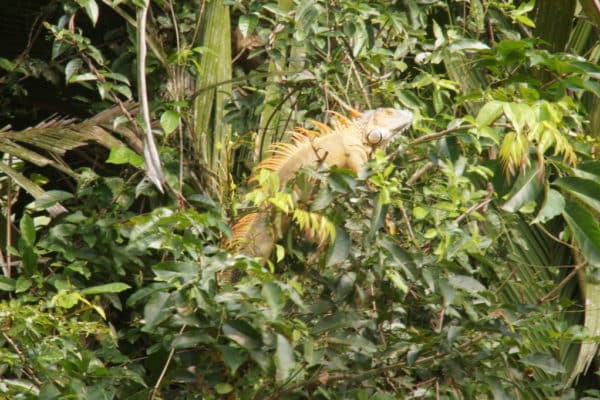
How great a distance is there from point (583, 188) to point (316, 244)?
81 centimetres

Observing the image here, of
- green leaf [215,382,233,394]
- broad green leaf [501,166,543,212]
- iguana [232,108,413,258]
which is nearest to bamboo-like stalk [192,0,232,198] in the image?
iguana [232,108,413,258]

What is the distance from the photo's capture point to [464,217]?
2664 mm

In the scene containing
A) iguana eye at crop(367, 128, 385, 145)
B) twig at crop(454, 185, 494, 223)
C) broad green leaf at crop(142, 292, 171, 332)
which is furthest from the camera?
iguana eye at crop(367, 128, 385, 145)

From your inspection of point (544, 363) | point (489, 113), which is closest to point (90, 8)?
point (489, 113)

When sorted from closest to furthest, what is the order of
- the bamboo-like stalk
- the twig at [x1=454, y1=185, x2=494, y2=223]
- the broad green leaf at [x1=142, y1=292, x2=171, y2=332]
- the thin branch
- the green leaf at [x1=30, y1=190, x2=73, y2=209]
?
the broad green leaf at [x1=142, y1=292, x2=171, y2=332] → the thin branch → the twig at [x1=454, y1=185, x2=494, y2=223] → the green leaf at [x1=30, y1=190, x2=73, y2=209] → the bamboo-like stalk

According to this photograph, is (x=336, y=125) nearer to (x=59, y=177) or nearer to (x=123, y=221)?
(x=123, y=221)

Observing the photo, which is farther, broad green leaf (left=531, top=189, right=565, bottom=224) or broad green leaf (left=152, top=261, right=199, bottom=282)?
broad green leaf (left=152, top=261, right=199, bottom=282)

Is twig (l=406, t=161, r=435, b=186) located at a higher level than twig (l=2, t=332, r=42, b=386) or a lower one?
higher

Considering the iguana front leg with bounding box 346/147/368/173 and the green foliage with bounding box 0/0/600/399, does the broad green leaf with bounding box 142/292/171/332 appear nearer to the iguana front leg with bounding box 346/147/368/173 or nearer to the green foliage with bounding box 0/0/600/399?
the green foliage with bounding box 0/0/600/399

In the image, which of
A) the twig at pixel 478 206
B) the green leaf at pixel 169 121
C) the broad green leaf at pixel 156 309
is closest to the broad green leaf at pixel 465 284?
the twig at pixel 478 206

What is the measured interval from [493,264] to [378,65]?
92 cm

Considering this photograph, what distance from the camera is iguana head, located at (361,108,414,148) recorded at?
3113 mm

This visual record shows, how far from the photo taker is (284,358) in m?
2.07

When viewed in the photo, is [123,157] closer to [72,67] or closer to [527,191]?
[72,67]
